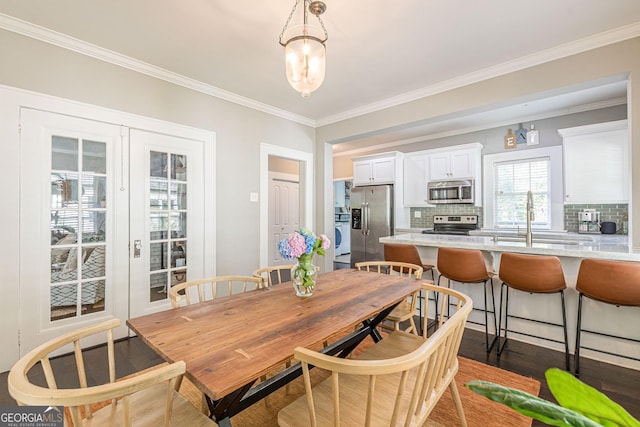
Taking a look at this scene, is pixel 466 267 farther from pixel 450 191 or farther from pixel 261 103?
pixel 261 103

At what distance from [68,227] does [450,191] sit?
5233mm

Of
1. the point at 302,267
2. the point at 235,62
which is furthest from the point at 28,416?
the point at 235,62

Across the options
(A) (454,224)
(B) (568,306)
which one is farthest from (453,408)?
(A) (454,224)

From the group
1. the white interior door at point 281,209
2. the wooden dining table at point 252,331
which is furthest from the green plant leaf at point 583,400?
the white interior door at point 281,209

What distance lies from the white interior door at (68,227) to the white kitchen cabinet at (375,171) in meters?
4.33

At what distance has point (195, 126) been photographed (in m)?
3.28

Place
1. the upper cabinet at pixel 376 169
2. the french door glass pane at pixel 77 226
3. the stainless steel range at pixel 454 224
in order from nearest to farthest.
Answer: the french door glass pane at pixel 77 226 → the stainless steel range at pixel 454 224 → the upper cabinet at pixel 376 169

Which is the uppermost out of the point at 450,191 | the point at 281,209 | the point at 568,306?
the point at 450,191

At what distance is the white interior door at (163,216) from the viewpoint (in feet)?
9.41

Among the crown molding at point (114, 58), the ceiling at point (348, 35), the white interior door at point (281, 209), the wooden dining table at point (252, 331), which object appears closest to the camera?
the wooden dining table at point (252, 331)

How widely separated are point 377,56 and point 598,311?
113 inches

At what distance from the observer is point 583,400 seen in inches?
18.1

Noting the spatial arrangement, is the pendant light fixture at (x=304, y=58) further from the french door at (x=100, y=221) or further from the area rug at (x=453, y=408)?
the area rug at (x=453, y=408)

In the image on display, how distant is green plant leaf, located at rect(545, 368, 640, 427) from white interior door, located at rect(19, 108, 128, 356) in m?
3.20
